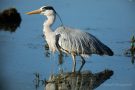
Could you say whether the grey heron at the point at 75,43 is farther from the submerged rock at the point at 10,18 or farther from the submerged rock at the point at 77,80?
the submerged rock at the point at 10,18

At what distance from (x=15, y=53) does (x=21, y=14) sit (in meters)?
4.41

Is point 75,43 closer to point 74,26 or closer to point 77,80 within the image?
point 77,80

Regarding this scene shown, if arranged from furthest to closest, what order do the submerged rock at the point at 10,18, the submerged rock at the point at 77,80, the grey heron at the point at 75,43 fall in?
1. the submerged rock at the point at 10,18
2. the grey heron at the point at 75,43
3. the submerged rock at the point at 77,80

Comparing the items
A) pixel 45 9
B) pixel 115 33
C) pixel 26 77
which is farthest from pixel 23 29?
pixel 26 77

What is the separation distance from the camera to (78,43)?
1140cm

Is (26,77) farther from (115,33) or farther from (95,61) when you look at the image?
(115,33)

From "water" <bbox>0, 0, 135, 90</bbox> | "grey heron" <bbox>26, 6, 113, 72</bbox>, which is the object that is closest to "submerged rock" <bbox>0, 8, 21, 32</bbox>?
"water" <bbox>0, 0, 135, 90</bbox>

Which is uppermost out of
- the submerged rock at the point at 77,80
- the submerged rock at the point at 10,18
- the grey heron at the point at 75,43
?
Answer: the submerged rock at the point at 10,18

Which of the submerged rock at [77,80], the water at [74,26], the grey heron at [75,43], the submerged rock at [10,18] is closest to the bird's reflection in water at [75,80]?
the submerged rock at [77,80]

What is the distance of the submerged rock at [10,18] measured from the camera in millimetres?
15813

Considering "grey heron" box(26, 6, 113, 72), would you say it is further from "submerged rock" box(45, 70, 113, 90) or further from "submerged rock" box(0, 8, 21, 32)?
"submerged rock" box(0, 8, 21, 32)

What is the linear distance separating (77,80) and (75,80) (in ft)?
0.13

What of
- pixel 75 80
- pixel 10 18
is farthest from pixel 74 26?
pixel 75 80

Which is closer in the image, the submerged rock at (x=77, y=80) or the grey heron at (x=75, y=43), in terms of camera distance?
the submerged rock at (x=77, y=80)
